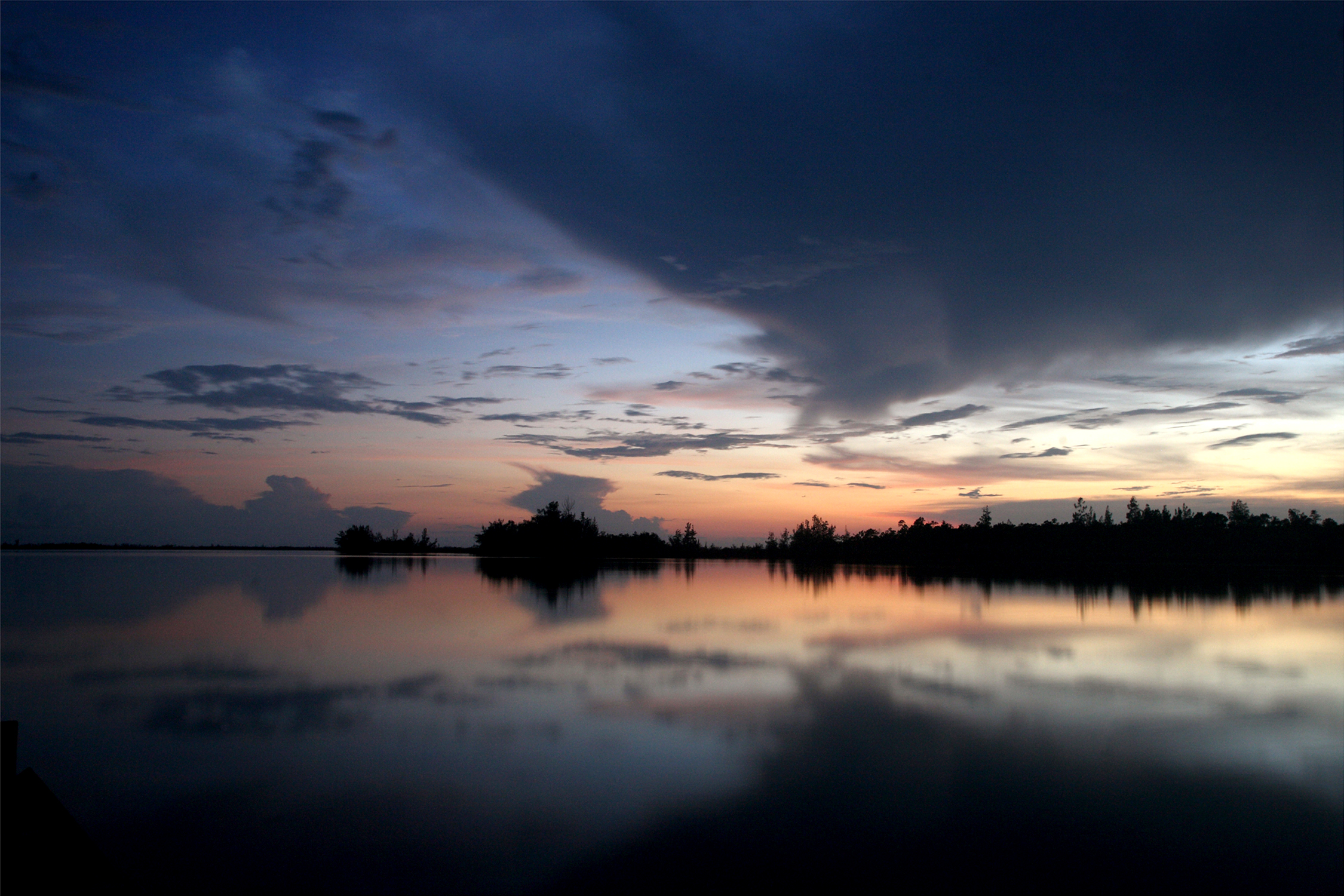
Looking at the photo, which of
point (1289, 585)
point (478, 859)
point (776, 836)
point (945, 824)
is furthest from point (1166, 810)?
point (1289, 585)

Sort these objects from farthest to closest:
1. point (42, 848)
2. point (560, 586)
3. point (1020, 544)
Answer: point (1020, 544), point (560, 586), point (42, 848)

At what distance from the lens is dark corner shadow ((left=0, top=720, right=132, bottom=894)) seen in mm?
4430

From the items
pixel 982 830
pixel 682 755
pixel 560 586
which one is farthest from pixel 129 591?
pixel 982 830

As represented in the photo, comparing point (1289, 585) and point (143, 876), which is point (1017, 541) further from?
point (143, 876)

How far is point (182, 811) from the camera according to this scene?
7211mm

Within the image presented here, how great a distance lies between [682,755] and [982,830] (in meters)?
3.44

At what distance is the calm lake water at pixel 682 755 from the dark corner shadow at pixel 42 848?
1.32 m

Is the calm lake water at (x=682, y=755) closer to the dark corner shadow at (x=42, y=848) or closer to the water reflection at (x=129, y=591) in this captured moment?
A: the dark corner shadow at (x=42, y=848)

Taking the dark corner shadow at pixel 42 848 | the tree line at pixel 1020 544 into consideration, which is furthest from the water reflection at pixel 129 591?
the tree line at pixel 1020 544

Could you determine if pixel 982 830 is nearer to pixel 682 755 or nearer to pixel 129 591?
pixel 682 755

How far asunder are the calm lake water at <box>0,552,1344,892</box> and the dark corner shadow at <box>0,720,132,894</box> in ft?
4.33

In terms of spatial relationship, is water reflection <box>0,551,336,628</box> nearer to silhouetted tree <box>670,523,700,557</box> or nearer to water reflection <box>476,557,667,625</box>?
water reflection <box>476,557,667,625</box>

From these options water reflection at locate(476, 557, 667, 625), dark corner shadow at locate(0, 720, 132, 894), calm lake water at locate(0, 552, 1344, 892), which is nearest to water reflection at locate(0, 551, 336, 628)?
calm lake water at locate(0, 552, 1344, 892)

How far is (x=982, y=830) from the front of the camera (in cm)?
676
